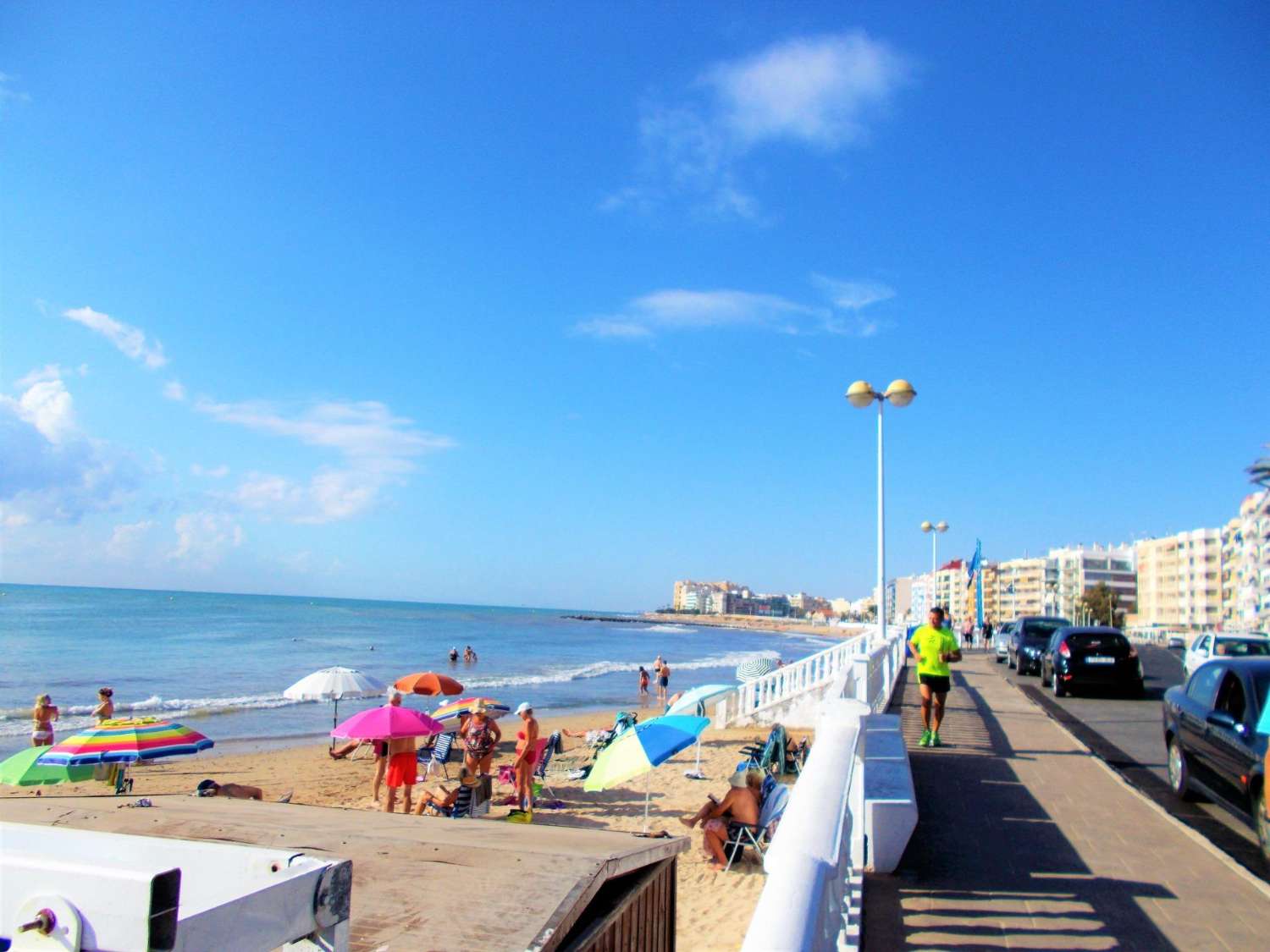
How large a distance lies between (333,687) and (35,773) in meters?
6.06

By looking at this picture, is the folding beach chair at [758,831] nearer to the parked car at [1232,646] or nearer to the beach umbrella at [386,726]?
the beach umbrella at [386,726]

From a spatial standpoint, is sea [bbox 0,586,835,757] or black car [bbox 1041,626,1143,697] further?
sea [bbox 0,586,835,757]

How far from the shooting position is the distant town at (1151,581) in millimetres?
90188

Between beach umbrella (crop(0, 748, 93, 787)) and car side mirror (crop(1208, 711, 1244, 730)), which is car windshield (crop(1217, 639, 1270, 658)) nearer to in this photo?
car side mirror (crop(1208, 711, 1244, 730))

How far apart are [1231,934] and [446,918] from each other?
385 cm

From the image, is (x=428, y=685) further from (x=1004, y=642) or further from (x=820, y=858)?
(x=1004, y=642)

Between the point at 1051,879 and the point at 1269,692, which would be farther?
the point at 1269,692

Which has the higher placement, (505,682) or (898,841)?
(898,841)

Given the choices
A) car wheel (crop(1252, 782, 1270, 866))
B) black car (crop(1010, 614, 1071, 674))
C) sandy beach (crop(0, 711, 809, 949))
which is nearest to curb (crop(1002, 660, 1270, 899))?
car wheel (crop(1252, 782, 1270, 866))

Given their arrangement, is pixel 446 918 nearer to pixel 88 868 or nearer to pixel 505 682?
pixel 88 868

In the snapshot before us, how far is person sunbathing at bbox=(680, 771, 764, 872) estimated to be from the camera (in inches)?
339

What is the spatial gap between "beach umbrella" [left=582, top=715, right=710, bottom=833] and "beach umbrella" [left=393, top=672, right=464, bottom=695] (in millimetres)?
8327

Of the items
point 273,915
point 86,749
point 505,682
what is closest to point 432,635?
point 505,682

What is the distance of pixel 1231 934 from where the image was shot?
3939mm
